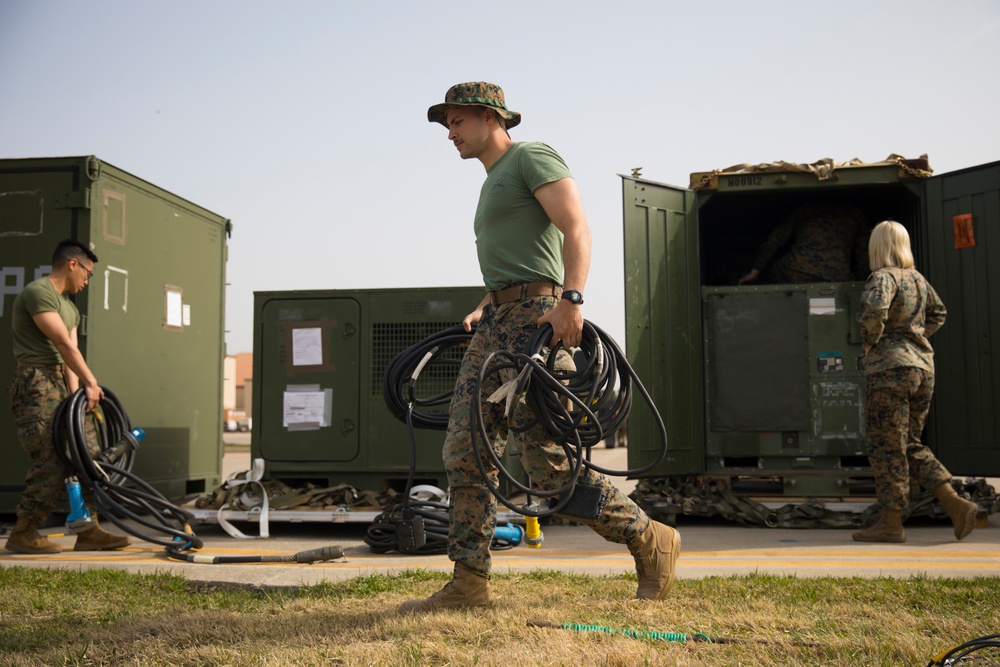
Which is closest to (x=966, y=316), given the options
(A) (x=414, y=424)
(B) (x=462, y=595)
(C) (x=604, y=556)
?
(C) (x=604, y=556)

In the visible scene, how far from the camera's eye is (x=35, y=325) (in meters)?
5.87

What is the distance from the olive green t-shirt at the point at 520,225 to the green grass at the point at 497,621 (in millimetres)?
1326

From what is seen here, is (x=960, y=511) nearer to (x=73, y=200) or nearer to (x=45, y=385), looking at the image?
(x=45, y=385)

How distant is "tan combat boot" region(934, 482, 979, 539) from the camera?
223 inches

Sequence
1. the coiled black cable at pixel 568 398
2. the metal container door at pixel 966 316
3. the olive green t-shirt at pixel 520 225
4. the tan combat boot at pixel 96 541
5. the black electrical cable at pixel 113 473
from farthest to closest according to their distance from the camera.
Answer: the metal container door at pixel 966 316 < the tan combat boot at pixel 96 541 < the black electrical cable at pixel 113 473 < the olive green t-shirt at pixel 520 225 < the coiled black cable at pixel 568 398

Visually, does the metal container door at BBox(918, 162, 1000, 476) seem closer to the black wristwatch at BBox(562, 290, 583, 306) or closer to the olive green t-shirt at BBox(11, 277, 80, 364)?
the black wristwatch at BBox(562, 290, 583, 306)

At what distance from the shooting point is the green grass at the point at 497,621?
281cm

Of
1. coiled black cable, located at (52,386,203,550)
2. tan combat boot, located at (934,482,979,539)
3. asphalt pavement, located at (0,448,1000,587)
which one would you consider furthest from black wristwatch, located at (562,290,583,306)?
tan combat boot, located at (934,482,979,539)

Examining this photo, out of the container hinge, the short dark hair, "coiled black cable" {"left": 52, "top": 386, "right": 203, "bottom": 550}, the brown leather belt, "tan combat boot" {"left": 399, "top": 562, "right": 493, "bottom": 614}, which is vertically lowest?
"tan combat boot" {"left": 399, "top": 562, "right": 493, "bottom": 614}

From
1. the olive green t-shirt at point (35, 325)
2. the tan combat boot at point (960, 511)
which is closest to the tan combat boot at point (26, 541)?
the olive green t-shirt at point (35, 325)

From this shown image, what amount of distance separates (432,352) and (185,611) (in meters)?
1.58

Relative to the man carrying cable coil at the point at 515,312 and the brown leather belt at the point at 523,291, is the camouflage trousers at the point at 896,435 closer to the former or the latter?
the man carrying cable coil at the point at 515,312

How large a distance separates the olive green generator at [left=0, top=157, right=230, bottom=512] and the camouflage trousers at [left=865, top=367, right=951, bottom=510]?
5485 mm

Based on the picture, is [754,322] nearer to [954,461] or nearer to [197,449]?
[954,461]
